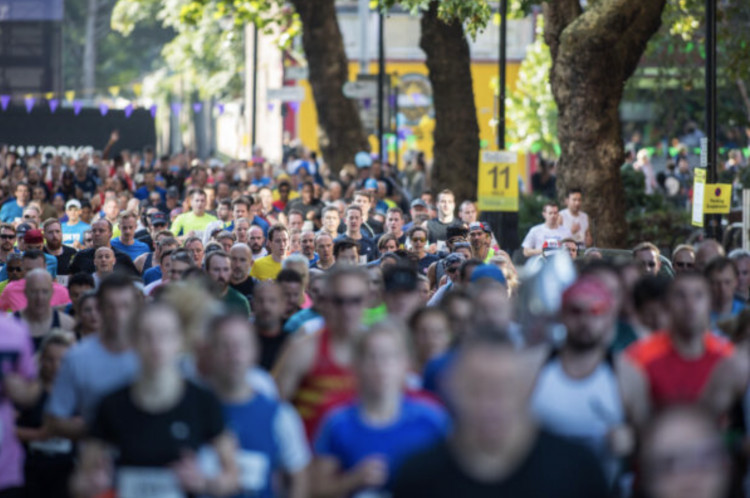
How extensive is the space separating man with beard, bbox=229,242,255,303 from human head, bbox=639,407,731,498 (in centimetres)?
917

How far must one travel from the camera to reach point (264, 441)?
667cm

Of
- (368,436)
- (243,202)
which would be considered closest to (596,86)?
(243,202)

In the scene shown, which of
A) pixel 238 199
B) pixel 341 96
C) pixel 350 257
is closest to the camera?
pixel 350 257

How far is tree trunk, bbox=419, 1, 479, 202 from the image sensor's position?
2639 cm

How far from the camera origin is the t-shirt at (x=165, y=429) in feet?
21.1

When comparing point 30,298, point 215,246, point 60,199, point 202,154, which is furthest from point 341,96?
point 202,154

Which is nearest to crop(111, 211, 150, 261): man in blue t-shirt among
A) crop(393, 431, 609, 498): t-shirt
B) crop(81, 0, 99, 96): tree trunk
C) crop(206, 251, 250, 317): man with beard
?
crop(206, 251, 250, 317): man with beard

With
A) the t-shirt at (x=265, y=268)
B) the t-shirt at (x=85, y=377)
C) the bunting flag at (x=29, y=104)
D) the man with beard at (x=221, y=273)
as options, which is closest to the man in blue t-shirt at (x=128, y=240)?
the t-shirt at (x=265, y=268)

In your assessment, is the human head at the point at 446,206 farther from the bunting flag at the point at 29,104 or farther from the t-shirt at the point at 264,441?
the bunting flag at the point at 29,104

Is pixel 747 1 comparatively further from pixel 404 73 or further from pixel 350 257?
pixel 404 73

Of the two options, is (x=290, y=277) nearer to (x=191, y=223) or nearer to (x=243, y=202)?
(x=243, y=202)

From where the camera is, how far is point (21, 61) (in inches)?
1550

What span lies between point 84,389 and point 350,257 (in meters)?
6.70

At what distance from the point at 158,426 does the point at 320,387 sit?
109 centimetres
